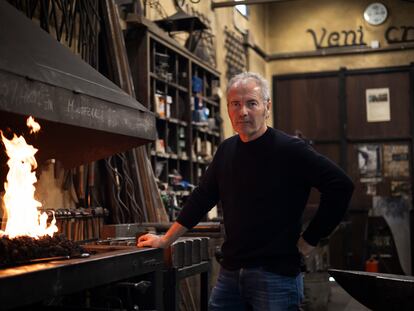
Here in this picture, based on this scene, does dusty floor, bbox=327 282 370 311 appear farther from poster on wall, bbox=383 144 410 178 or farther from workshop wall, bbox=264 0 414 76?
workshop wall, bbox=264 0 414 76

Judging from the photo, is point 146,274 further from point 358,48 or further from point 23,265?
point 358,48

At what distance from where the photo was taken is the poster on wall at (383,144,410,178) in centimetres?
1002

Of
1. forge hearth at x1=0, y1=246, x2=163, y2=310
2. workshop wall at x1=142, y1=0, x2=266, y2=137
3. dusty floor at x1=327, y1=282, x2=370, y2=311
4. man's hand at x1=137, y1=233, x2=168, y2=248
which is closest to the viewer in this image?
forge hearth at x1=0, y1=246, x2=163, y2=310

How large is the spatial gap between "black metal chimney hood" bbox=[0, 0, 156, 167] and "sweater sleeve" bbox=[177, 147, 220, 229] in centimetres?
83

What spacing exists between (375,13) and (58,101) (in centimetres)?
837

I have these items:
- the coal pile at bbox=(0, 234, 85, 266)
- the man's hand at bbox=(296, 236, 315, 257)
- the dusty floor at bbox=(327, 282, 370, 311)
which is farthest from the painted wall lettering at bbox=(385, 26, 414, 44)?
the coal pile at bbox=(0, 234, 85, 266)

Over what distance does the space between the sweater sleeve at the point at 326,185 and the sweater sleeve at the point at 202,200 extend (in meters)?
0.49

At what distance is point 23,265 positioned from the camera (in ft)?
7.82

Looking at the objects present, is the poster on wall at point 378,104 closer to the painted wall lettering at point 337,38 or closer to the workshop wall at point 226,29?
the painted wall lettering at point 337,38

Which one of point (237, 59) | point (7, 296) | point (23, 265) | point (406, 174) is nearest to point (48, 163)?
point (23, 265)

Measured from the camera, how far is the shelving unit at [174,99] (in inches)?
227

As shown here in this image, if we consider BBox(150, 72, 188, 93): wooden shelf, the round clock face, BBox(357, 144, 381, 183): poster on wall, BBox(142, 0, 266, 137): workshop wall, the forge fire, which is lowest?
the forge fire

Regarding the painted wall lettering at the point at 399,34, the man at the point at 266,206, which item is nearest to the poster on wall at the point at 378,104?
the painted wall lettering at the point at 399,34

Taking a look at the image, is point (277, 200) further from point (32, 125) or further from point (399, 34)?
point (399, 34)
